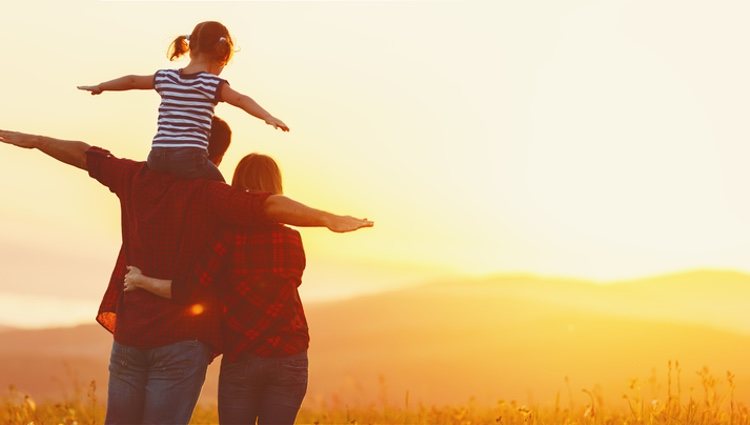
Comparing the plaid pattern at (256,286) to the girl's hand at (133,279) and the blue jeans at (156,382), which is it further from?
the girl's hand at (133,279)

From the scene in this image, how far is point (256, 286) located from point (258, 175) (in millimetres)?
741

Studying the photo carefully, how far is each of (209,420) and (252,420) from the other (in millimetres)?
5363

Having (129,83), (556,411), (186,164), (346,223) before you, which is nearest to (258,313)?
(346,223)

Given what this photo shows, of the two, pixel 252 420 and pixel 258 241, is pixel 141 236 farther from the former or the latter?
pixel 252 420

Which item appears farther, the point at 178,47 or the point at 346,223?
the point at 178,47

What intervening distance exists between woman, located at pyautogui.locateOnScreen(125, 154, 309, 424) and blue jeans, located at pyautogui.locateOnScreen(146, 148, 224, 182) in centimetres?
22

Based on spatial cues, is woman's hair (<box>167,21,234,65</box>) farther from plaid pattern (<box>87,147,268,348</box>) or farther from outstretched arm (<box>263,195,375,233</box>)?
outstretched arm (<box>263,195,375,233</box>)

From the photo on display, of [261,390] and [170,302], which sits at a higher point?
[170,302]

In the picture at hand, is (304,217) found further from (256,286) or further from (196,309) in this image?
(196,309)

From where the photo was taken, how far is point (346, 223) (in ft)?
21.2

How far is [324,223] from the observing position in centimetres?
655

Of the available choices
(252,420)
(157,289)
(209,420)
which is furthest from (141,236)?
(209,420)

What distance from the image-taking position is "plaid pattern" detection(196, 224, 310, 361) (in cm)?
689

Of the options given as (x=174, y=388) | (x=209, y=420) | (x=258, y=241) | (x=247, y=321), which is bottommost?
(x=209, y=420)
